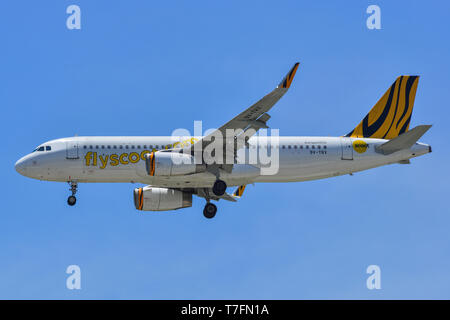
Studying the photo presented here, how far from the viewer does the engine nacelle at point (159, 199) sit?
4781cm

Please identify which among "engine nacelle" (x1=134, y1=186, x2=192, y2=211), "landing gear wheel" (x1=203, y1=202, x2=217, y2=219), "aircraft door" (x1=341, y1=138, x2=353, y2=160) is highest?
"aircraft door" (x1=341, y1=138, x2=353, y2=160)

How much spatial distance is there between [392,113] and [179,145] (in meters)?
14.7

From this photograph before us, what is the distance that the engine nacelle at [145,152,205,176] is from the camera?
42.5m

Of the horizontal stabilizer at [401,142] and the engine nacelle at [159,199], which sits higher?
the horizontal stabilizer at [401,142]

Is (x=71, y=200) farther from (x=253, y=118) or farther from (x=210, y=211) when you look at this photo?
(x=253, y=118)

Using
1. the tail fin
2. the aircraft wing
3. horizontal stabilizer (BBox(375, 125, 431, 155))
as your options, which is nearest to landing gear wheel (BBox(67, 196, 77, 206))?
the aircraft wing

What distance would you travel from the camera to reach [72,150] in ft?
151

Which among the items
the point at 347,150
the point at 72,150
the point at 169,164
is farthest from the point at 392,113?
the point at 72,150

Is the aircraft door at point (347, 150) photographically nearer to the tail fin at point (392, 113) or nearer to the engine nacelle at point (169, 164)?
the tail fin at point (392, 113)

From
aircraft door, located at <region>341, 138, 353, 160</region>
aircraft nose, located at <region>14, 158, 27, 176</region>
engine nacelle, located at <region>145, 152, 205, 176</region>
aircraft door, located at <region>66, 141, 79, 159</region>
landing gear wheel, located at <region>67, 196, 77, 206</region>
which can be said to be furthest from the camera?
aircraft door, located at <region>341, 138, 353, 160</region>

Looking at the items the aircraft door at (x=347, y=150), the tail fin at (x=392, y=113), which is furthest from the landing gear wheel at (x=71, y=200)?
the tail fin at (x=392, y=113)

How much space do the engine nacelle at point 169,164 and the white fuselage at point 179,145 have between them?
3.67ft

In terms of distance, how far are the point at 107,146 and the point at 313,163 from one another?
41.3 ft

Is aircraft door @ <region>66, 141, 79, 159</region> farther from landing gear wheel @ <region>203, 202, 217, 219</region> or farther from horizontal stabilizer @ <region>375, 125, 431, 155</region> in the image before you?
horizontal stabilizer @ <region>375, 125, 431, 155</region>
